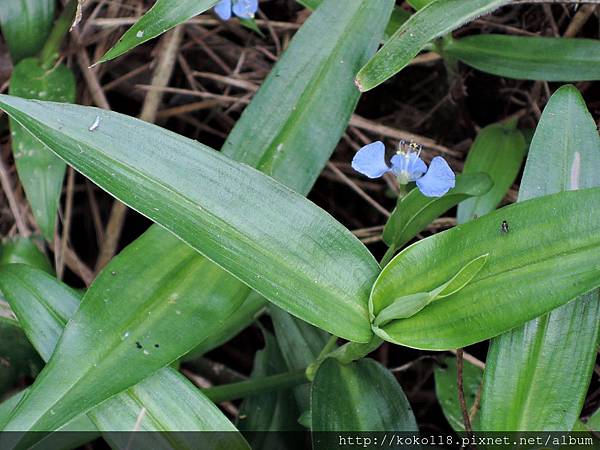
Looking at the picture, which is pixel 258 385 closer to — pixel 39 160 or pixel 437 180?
pixel 437 180

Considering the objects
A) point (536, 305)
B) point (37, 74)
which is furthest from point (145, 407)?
point (37, 74)

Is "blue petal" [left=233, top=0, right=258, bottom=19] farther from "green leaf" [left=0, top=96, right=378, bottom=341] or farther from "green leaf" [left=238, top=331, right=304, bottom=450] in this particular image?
"green leaf" [left=238, top=331, right=304, bottom=450]

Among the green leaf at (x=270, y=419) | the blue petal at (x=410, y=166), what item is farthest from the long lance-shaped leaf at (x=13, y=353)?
the blue petal at (x=410, y=166)

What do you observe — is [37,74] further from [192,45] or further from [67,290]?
[67,290]

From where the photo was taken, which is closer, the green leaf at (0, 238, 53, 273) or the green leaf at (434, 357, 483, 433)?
the green leaf at (434, 357, 483, 433)

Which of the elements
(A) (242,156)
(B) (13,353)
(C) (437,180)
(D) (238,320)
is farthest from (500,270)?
(B) (13,353)

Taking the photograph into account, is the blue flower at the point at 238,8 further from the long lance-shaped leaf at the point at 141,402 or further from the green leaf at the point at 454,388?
the green leaf at the point at 454,388

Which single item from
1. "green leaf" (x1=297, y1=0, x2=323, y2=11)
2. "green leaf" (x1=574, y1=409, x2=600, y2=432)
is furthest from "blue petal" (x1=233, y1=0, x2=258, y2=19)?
"green leaf" (x1=574, y1=409, x2=600, y2=432)
